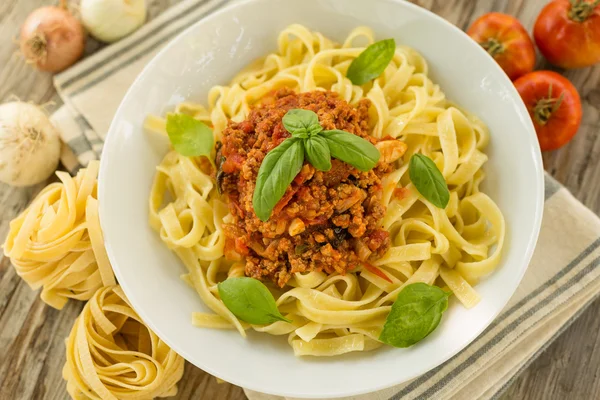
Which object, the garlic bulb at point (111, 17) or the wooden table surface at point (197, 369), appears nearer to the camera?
the wooden table surface at point (197, 369)

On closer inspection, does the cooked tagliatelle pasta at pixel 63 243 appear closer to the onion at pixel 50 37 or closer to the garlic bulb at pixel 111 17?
the onion at pixel 50 37

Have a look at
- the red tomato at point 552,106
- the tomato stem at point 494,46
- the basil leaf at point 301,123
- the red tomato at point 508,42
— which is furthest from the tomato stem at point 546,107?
the basil leaf at point 301,123

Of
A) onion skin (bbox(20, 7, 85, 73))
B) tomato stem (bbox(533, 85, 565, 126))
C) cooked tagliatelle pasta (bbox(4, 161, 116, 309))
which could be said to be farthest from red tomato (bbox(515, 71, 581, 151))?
onion skin (bbox(20, 7, 85, 73))

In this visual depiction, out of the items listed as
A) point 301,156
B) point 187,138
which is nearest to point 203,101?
point 187,138

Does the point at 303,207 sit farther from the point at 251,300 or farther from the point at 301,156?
the point at 251,300

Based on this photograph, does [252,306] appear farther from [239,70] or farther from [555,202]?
[555,202]

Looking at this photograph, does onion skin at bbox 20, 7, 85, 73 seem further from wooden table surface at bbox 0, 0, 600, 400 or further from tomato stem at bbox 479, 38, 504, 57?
tomato stem at bbox 479, 38, 504, 57

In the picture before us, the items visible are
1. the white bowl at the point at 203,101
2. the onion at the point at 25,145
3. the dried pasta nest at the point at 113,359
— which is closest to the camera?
the white bowl at the point at 203,101
